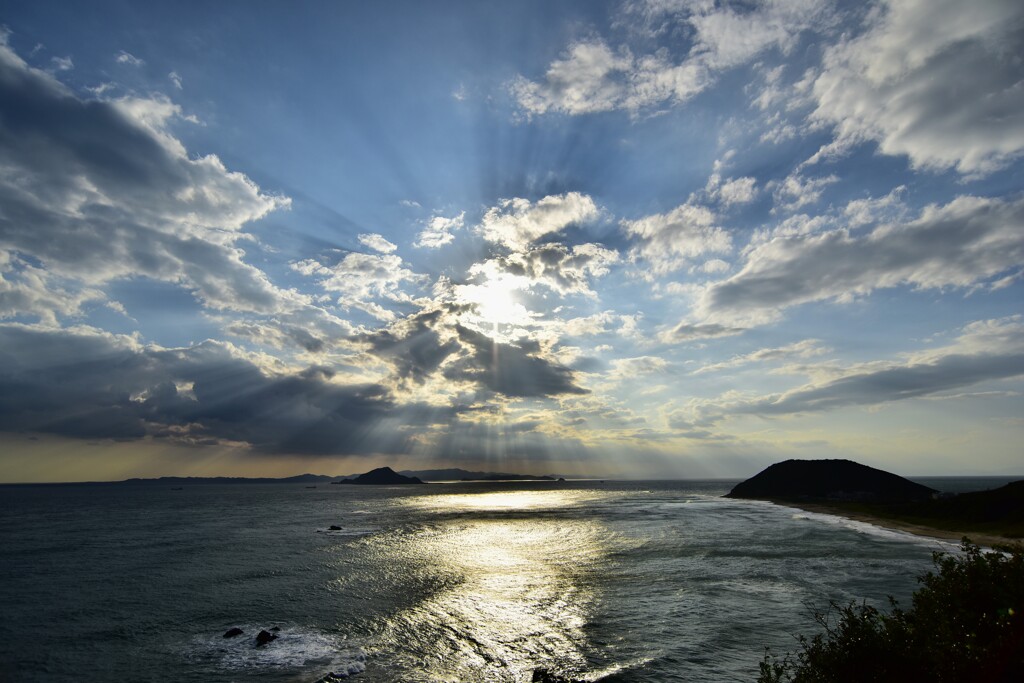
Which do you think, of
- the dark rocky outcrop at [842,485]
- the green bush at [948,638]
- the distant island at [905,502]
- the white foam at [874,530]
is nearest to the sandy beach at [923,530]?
the distant island at [905,502]

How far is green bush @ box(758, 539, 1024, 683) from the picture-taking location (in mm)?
12727

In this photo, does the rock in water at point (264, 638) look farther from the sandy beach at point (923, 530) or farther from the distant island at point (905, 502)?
the distant island at point (905, 502)

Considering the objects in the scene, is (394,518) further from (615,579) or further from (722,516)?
(615,579)

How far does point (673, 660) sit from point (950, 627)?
17.5m

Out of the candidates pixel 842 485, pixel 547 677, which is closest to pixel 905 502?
pixel 842 485

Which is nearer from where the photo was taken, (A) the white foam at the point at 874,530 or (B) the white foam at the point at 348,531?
(A) the white foam at the point at 874,530

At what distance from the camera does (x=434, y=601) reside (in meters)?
43.0

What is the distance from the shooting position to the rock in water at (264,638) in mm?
32750

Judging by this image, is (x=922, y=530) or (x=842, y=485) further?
A: (x=842, y=485)

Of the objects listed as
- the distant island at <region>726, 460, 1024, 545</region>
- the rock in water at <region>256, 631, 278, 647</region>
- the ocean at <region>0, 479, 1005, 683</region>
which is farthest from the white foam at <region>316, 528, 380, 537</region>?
the distant island at <region>726, 460, 1024, 545</region>

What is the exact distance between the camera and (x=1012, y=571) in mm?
14461

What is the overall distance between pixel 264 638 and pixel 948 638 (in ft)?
118

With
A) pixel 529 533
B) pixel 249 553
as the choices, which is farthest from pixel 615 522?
pixel 249 553

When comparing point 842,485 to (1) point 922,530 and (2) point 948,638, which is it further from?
(2) point 948,638
